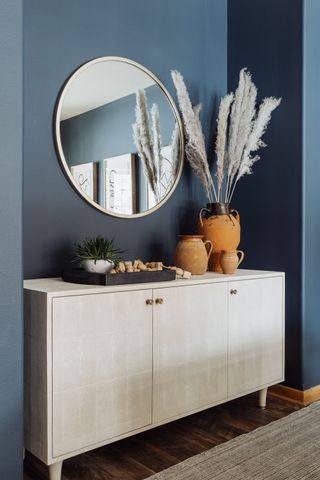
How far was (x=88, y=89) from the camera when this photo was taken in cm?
224

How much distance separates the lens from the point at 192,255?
2.28 m

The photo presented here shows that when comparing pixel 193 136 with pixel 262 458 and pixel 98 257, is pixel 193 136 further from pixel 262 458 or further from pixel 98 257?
pixel 262 458

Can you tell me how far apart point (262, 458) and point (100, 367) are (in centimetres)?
76

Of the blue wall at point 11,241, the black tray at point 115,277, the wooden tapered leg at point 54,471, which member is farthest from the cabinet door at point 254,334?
the blue wall at point 11,241

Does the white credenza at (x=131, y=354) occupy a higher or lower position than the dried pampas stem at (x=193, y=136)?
lower

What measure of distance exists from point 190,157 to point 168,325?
104cm

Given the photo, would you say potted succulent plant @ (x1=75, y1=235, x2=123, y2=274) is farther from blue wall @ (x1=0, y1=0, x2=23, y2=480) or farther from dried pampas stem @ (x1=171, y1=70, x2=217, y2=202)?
dried pampas stem @ (x1=171, y1=70, x2=217, y2=202)

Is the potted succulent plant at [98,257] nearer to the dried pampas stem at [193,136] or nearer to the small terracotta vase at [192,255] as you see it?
the small terracotta vase at [192,255]

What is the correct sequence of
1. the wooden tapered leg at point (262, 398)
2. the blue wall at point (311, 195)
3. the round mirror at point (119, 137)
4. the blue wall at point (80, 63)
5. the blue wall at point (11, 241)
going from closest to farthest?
the blue wall at point (11, 241)
the blue wall at point (80, 63)
the round mirror at point (119, 137)
the wooden tapered leg at point (262, 398)
the blue wall at point (311, 195)

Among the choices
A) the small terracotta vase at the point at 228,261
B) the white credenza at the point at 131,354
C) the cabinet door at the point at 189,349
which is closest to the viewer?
the white credenza at the point at 131,354

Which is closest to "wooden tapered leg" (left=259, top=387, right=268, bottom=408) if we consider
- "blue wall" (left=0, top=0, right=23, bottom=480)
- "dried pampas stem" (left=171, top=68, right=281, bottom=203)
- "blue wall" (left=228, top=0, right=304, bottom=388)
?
"blue wall" (left=228, top=0, right=304, bottom=388)

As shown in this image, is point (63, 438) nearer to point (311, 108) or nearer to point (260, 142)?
point (260, 142)

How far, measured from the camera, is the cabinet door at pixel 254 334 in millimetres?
2258

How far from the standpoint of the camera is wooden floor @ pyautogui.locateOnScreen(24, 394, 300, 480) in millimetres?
1811
